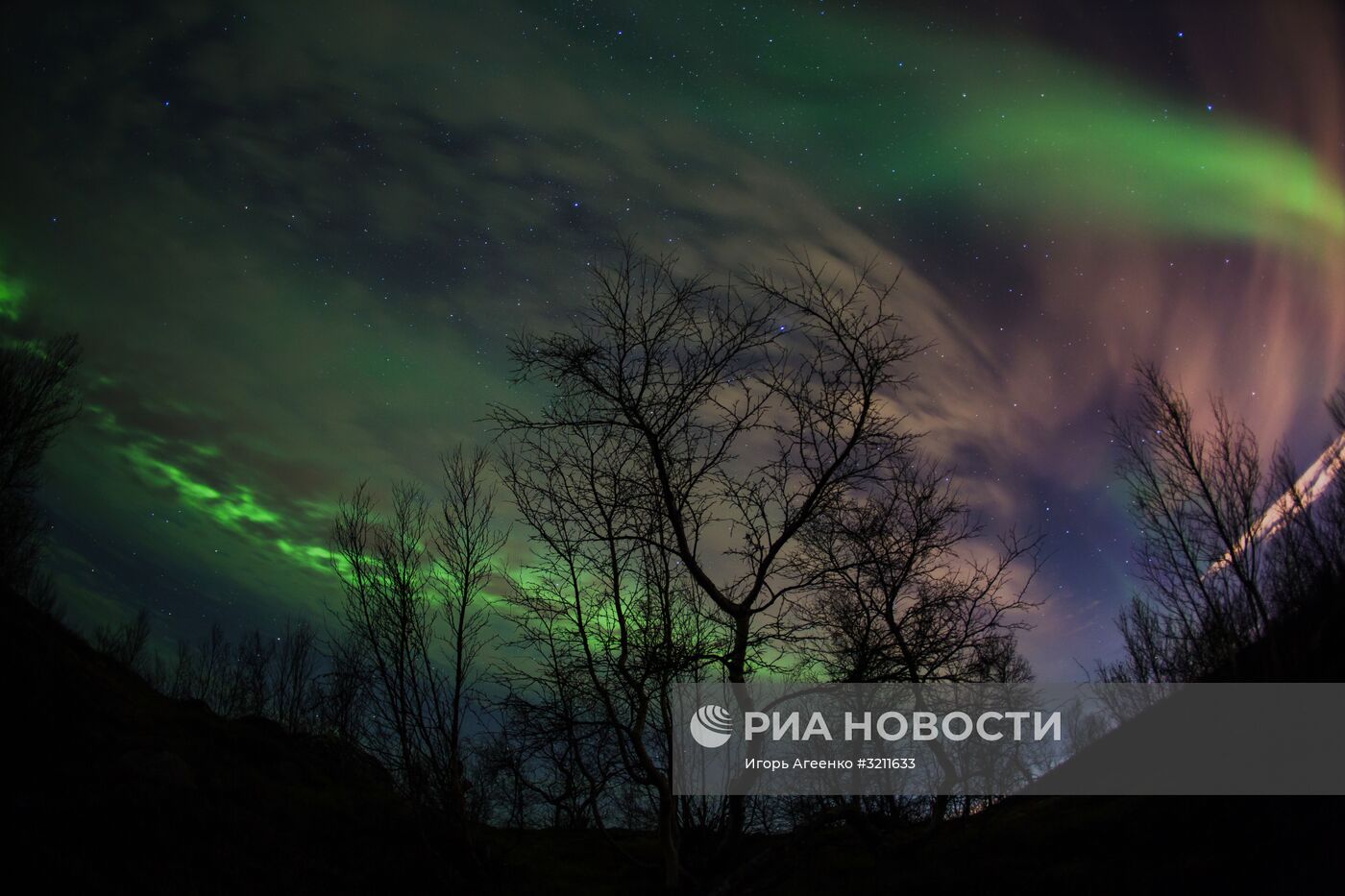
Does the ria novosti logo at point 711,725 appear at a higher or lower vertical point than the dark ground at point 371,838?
higher

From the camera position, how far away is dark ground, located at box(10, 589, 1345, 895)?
9250mm

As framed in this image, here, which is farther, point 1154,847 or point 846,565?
point 1154,847

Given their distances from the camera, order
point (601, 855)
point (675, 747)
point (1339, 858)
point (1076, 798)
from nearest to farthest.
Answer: point (1339, 858)
point (675, 747)
point (1076, 798)
point (601, 855)

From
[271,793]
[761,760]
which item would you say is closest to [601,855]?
[271,793]

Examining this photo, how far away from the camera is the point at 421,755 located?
12.3 meters

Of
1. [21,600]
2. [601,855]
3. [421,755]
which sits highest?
[21,600]

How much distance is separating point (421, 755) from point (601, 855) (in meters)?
14.9

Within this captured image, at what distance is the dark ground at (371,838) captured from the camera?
9.25 m

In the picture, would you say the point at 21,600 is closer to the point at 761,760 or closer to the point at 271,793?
the point at 271,793

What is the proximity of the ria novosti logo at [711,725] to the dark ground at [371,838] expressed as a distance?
4.88 feet

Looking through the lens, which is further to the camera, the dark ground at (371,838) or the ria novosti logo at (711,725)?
the ria novosti logo at (711,725)

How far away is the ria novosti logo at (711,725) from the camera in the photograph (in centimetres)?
973

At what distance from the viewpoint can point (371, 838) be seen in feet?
58.4

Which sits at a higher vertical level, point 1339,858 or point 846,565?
point 846,565
